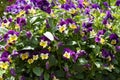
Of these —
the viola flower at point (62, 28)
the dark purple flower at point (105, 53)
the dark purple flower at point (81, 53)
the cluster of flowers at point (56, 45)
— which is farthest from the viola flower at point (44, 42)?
the dark purple flower at point (105, 53)

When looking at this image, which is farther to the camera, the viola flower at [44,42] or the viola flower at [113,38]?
the viola flower at [113,38]

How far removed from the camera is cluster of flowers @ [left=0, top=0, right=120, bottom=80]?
116 inches

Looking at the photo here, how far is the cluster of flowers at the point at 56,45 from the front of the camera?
9.63 feet

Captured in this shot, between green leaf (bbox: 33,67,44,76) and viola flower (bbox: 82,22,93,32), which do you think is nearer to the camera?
green leaf (bbox: 33,67,44,76)

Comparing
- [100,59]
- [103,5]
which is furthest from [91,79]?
[103,5]

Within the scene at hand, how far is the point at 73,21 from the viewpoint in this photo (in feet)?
10.0

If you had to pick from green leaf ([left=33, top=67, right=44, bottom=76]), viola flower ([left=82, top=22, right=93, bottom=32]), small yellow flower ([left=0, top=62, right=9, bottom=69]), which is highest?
viola flower ([left=82, top=22, right=93, bottom=32])

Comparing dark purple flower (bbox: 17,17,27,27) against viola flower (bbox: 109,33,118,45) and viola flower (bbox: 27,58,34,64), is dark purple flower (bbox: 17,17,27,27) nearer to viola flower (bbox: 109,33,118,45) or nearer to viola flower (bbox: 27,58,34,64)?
viola flower (bbox: 27,58,34,64)

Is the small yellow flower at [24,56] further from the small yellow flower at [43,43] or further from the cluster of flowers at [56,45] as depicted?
the small yellow flower at [43,43]

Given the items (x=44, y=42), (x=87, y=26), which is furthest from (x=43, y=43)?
(x=87, y=26)

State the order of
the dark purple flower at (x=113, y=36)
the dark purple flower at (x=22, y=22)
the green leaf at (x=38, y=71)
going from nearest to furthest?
the green leaf at (x=38, y=71) → the dark purple flower at (x=22, y=22) → the dark purple flower at (x=113, y=36)

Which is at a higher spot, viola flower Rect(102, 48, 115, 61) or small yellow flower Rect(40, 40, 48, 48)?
small yellow flower Rect(40, 40, 48, 48)

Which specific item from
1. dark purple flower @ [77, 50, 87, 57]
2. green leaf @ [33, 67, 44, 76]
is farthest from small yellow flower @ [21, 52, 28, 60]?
dark purple flower @ [77, 50, 87, 57]

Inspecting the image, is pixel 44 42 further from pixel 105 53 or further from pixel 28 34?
pixel 105 53
